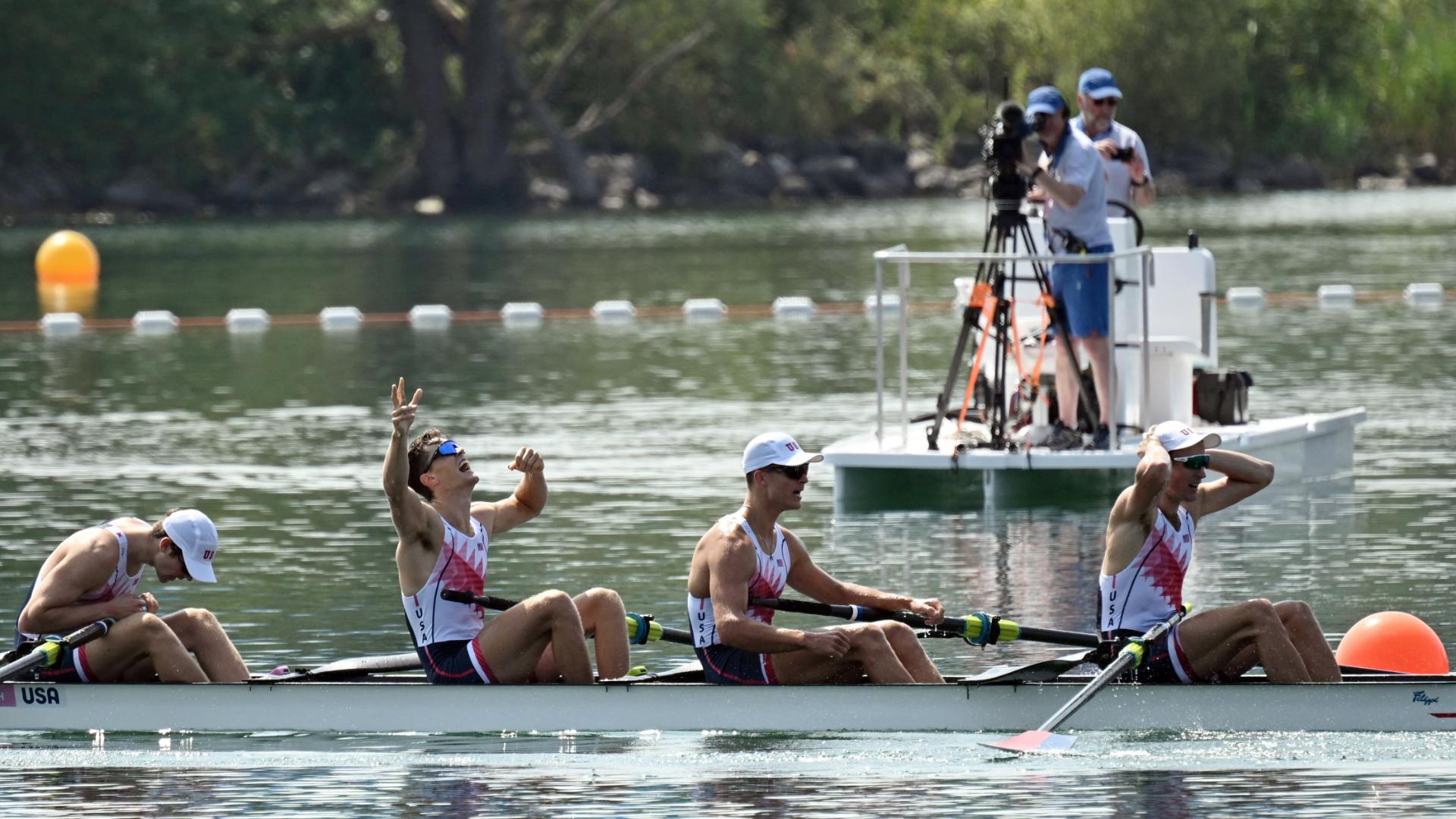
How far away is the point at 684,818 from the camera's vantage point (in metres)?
10.4

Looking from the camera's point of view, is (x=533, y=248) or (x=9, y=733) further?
(x=533, y=248)

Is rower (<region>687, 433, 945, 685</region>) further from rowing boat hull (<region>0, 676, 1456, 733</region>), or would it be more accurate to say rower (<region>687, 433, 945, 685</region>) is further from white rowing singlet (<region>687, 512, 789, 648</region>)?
rowing boat hull (<region>0, 676, 1456, 733</region>)

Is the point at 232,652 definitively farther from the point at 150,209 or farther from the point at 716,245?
the point at 150,209

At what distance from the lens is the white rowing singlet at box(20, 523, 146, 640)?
1181 centimetres

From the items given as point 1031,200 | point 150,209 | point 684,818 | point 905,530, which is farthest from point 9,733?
point 150,209

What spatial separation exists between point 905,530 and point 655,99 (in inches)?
2333

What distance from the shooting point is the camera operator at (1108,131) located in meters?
18.3

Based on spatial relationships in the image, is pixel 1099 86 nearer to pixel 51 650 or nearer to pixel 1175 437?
pixel 1175 437

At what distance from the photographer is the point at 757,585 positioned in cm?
1141

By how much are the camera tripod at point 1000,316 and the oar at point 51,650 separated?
7.09 m

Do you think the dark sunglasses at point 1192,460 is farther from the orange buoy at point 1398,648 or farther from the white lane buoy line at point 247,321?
the white lane buoy line at point 247,321

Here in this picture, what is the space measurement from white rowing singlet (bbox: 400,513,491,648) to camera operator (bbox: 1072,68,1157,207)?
7.80 m

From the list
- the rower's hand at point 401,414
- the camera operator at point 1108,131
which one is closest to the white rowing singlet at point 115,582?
the rower's hand at point 401,414

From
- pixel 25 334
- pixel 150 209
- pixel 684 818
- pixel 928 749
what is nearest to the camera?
pixel 684 818
